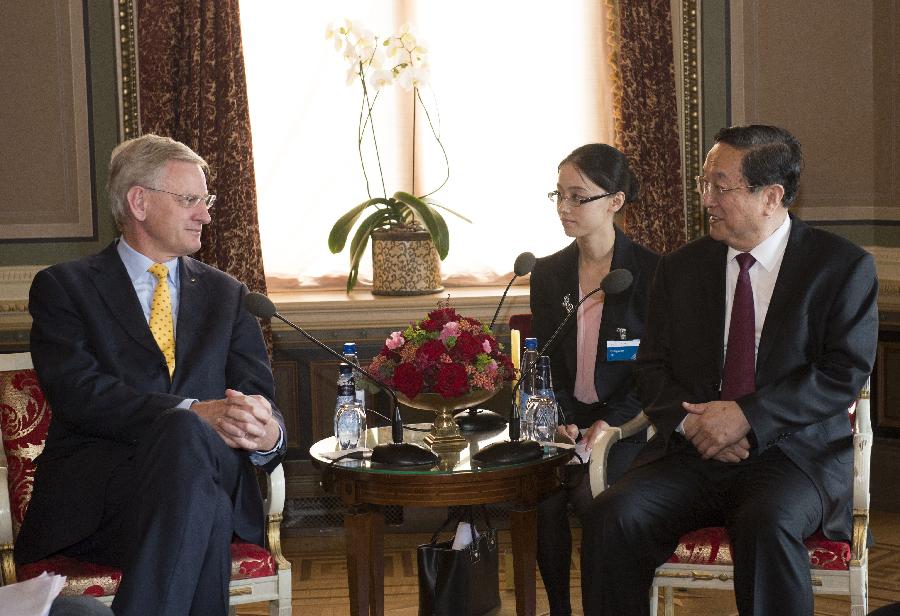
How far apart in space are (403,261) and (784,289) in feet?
→ 6.65

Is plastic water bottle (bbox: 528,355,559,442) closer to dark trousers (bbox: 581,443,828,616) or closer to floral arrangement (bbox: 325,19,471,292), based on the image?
dark trousers (bbox: 581,443,828,616)

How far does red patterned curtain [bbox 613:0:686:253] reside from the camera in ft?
15.6

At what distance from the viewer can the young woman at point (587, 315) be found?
345 centimetres

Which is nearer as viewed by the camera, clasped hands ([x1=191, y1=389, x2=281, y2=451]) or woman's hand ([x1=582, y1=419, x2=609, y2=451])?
clasped hands ([x1=191, y1=389, x2=281, y2=451])

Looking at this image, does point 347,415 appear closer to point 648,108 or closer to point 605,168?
point 605,168

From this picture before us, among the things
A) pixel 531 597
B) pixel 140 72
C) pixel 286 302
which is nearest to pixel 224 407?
pixel 531 597

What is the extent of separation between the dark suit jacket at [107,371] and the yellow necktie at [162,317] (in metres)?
0.02

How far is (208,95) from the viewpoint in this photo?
456cm

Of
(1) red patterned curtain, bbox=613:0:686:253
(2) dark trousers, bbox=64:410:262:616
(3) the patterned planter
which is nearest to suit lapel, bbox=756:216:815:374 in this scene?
(2) dark trousers, bbox=64:410:262:616

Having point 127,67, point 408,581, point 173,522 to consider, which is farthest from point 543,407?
point 127,67

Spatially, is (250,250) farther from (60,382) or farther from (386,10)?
(60,382)

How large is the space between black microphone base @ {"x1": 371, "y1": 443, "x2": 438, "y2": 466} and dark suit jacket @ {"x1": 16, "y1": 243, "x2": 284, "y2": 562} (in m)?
0.27

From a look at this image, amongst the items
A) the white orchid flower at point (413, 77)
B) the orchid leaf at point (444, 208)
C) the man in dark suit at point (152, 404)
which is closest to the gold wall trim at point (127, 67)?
the white orchid flower at point (413, 77)

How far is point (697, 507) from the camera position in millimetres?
2936
